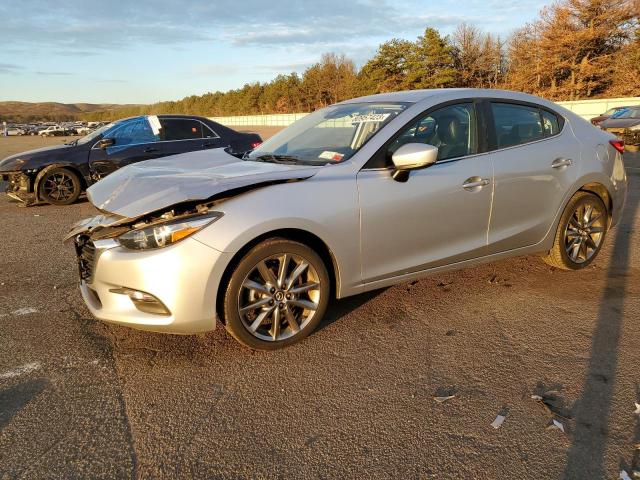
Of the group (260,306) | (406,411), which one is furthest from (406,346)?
(260,306)

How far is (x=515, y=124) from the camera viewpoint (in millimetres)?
4242

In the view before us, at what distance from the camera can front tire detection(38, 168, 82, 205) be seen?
8586mm

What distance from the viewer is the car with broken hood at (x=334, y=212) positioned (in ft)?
9.62

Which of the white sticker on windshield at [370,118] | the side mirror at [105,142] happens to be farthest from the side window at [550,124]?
the side mirror at [105,142]

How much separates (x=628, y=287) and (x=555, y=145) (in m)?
1.36

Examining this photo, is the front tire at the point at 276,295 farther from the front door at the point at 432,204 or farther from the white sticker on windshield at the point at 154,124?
the white sticker on windshield at the point at 154,124

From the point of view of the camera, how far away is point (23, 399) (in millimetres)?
2688

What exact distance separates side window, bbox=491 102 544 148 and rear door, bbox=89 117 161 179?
248 inches

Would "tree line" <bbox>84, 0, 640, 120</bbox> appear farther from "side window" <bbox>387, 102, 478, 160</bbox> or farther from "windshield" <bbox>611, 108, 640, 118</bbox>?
"side window" <bbox>387, 102, 478, 160</bbox>

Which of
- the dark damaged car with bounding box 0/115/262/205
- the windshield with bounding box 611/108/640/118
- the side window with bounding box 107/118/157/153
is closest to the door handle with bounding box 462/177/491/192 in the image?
the dark damaged car with bounding box 0/115/262/205

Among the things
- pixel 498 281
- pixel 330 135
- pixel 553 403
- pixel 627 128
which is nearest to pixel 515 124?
pixel 498 281

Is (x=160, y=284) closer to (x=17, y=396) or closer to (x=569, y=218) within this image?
(x=17, y=396)

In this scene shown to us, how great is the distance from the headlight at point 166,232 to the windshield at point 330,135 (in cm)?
102

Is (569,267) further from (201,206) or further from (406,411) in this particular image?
(201,206)
